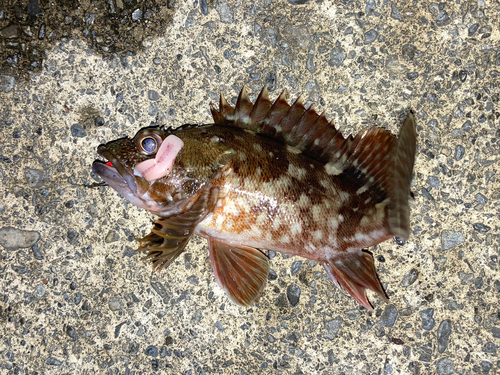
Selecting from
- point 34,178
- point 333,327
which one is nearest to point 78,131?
point 34,178

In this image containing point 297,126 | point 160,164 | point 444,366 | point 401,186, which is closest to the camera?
point 401,186

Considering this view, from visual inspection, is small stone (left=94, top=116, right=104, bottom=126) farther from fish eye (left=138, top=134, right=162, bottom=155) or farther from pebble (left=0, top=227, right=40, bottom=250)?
pebble (left=0, top=227, right=40, bottom=250)

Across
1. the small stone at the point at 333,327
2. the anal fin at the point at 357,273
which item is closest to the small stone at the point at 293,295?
the small stone at the point at 333,327

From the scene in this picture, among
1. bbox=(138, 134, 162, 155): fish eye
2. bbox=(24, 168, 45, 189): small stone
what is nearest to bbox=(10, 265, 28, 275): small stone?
bbox=(24, 168, 45, 189): small stone

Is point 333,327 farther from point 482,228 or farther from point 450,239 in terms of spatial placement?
point 482,228

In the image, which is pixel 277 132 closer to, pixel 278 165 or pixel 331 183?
pixel 278 165

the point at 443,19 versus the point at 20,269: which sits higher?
the point at 443,19

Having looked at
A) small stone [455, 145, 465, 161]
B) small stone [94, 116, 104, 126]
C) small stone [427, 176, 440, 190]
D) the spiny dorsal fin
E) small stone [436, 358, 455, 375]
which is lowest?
small stone [94, 116, 104, 126]
